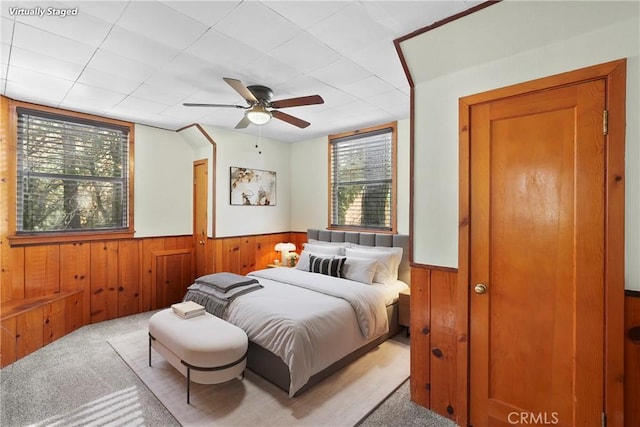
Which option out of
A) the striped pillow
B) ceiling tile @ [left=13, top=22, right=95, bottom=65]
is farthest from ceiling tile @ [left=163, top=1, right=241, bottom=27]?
the striped pillow

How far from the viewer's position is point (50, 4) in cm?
182

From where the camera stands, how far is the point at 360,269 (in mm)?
3676

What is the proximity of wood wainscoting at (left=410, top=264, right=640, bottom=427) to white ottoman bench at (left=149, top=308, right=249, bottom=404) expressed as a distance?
1372mm

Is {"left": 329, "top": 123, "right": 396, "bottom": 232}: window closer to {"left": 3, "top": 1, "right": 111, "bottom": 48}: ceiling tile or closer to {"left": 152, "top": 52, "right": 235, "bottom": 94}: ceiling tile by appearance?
{"left": 152, "top": 52, "right": 235, "bottom": 94}: ceiling tile

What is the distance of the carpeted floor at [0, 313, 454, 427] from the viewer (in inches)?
83.7

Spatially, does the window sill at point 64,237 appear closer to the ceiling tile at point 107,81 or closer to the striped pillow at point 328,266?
the ceiling tile at point 107,81

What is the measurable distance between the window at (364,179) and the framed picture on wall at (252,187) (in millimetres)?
1094

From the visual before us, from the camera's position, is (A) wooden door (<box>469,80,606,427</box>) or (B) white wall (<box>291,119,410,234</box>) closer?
(A) wooden door (<box>469,80,606,427</box>)

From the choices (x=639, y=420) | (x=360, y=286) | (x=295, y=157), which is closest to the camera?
(x=639, y=420)

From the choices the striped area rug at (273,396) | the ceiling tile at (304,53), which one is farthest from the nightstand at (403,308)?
the ceiling tile at (304,53)

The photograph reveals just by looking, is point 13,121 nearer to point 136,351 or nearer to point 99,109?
point 99,109

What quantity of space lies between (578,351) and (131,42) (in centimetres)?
351

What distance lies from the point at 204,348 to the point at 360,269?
1975mm

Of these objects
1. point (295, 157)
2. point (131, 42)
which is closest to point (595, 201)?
point (131, 42)
